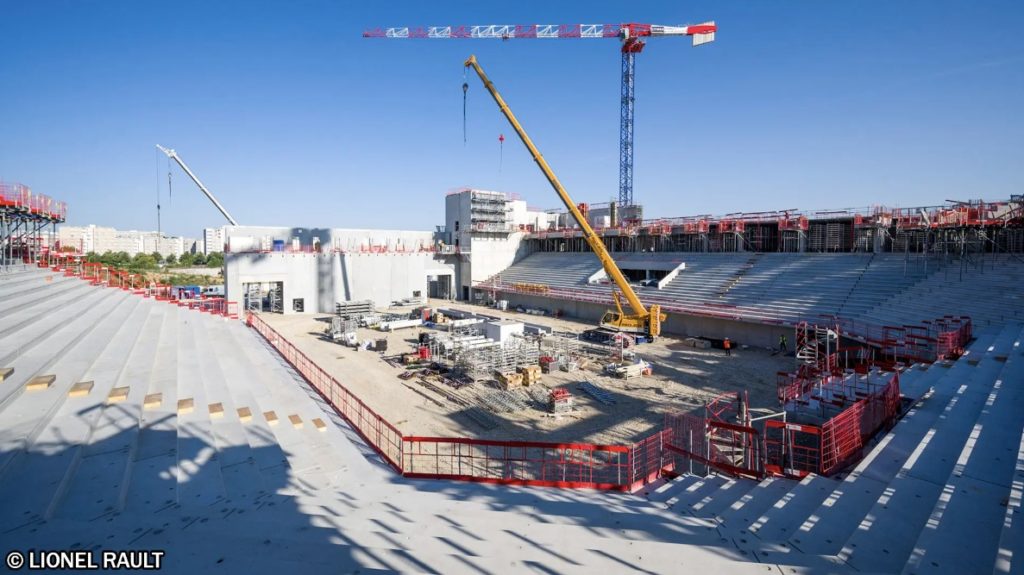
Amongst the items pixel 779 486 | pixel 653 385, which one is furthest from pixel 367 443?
pixel 653 385

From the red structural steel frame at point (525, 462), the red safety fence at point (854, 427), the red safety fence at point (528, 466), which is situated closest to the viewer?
the red safety fence at point (854, 427)

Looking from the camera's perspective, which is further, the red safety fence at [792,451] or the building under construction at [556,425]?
the red safety fence at [792,451]

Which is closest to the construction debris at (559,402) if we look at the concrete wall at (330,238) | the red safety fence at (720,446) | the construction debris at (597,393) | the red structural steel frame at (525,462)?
the construction debris at (597,393)

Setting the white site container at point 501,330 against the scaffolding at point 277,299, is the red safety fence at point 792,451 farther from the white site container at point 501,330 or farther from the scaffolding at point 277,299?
the scaffolding at point 277,299

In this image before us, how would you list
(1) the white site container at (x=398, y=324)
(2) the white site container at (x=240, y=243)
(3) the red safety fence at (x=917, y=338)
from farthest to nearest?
(2) the white site container at (x=240, y=243) → (1) the white site container at (x=398, y=324) → (3) the red safety fence at (x=917, y=338)

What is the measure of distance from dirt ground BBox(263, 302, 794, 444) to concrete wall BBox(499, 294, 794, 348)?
3.05ft

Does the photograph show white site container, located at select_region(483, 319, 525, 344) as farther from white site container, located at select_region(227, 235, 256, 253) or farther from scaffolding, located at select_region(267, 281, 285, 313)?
white site container, located at select_region(227, 235, 256, 253)

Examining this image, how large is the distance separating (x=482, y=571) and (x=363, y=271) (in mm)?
37355

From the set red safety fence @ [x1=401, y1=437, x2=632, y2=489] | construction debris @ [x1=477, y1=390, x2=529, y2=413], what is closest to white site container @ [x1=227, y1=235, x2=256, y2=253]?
construction debris @ [x1=477, y1=390, x2=529, y2=413]

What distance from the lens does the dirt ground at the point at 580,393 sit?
1336 cm

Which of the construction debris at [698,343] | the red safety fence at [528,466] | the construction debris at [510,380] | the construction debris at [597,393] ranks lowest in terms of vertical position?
the red safety fence at [528,466]

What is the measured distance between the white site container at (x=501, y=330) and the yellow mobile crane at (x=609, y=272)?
592 cm

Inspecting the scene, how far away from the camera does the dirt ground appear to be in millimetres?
13359

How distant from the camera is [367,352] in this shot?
23188 millimetres
